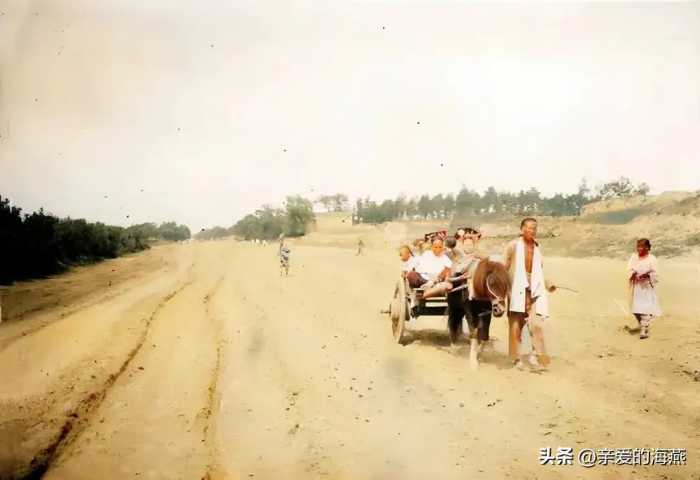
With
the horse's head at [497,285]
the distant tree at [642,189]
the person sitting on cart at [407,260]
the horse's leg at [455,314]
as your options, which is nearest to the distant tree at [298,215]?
the person sitting on cart at [407,260]

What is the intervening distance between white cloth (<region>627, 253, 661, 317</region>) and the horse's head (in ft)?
7.78

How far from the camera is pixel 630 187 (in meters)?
6.24

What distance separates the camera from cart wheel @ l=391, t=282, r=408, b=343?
6578 mm

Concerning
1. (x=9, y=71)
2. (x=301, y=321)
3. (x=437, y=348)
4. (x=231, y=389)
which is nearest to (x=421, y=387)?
(x=437, y=348)

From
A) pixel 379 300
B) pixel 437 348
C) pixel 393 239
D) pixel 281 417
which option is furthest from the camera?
pixel 379 300

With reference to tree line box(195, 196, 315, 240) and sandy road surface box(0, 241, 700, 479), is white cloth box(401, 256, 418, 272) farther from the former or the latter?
tree line box(195, 196, 315, 240)

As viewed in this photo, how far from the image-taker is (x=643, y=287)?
6.62 metres

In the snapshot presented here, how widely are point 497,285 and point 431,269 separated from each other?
1.48 m

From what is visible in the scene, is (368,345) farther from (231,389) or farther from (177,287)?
(177,287)

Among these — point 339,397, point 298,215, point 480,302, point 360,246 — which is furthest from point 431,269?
point 360,246

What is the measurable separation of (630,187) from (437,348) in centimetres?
303

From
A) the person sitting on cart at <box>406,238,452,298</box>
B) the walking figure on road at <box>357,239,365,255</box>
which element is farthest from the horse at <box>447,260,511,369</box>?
the walking figure on road at <box>357,239,365,255</box>

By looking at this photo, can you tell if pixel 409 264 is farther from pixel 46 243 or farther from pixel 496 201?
pixel 46 243

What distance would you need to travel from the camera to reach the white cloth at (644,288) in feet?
21.0
